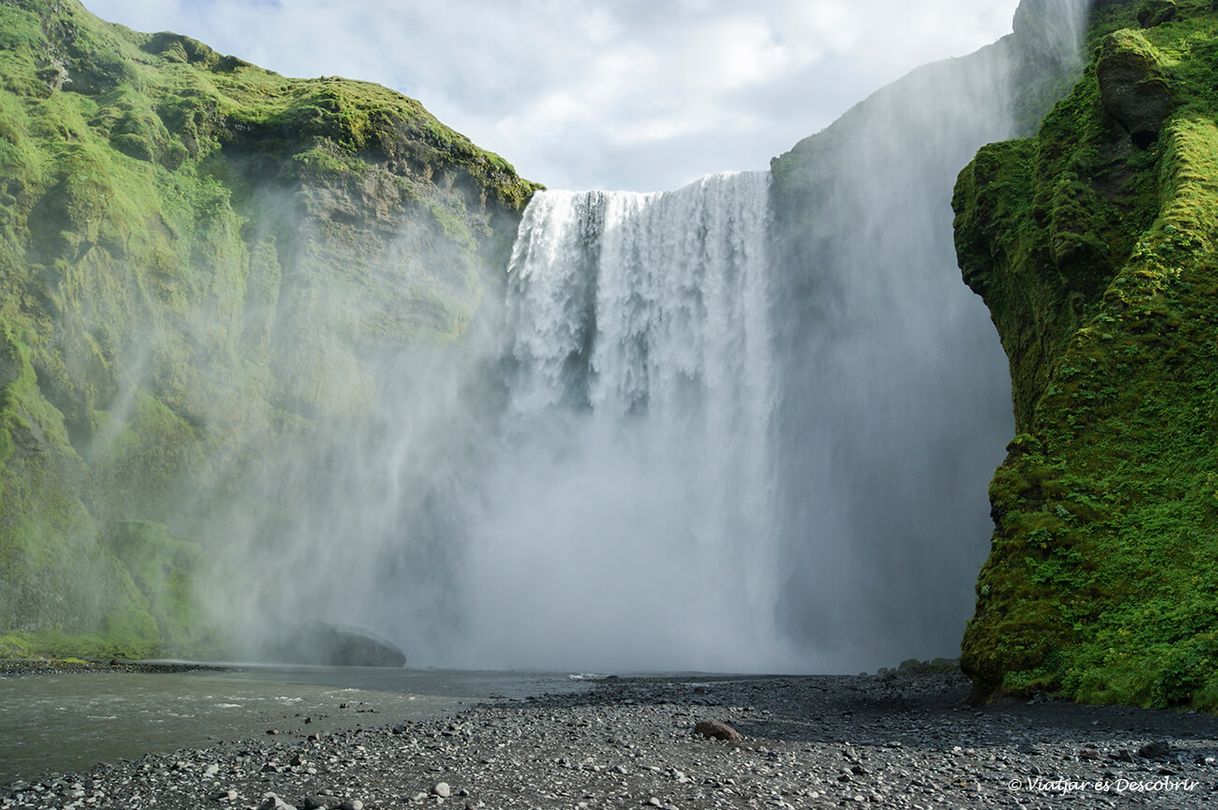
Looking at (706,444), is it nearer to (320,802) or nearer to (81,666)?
(81,666)

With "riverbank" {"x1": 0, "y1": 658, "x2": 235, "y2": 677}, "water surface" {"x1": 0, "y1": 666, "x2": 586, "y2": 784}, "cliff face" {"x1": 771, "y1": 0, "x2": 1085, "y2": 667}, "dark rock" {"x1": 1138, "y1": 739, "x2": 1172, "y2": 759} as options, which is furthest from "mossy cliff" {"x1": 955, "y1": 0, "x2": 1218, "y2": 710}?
"riverbank" {"x1": 0, "y1": 658, "x2": 235, "y2": 677}

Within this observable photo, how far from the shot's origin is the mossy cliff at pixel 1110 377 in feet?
47.1

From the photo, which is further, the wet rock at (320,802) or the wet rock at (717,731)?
the wet rock at (717,731)

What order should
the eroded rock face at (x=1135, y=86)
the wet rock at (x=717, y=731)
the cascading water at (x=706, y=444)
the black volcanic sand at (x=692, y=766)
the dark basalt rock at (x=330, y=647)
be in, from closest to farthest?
the black volcanic sand at (x=692, y=766), the wet rock at (x=717, y=731), the eroded rock face at (x=1135, y=86), the dark basalt rock at (x=330, y=647), the cascading water at (x=706, y=444)

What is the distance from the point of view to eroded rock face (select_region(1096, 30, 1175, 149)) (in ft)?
80.0

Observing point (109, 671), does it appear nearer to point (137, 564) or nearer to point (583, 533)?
point (137, 564)

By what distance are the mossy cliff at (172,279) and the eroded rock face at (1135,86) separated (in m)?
36.4

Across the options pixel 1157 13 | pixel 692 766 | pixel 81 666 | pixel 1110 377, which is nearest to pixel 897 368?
pixel 1157 13

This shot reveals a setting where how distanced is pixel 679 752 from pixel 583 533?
113 feet

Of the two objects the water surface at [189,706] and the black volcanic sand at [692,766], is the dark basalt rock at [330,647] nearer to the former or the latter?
the water surface at [189,706]

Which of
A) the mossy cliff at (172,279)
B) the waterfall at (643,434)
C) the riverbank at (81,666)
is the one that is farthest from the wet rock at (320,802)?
the waterfall at (643,434)

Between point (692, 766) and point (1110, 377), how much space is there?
1452 cm

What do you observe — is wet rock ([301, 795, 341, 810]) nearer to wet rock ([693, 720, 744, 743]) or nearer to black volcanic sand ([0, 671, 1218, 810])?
black volcanic sand ([0, 671, 1218, 810])

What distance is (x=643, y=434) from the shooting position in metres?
46.7
